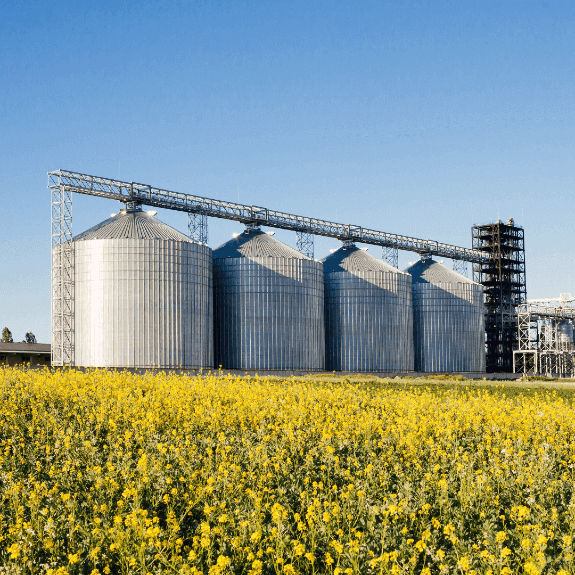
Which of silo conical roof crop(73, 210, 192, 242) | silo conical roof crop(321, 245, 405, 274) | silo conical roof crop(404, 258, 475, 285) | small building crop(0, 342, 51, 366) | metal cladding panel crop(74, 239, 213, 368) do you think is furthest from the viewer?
silo conical roof crop(404, 258, 475, 285)

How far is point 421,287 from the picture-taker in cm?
8338

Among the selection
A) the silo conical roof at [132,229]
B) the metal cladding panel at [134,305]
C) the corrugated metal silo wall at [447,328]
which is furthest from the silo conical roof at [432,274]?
the metal cladding panel at [134,305]

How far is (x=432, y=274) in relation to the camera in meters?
85.4

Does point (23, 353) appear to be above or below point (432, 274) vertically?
below

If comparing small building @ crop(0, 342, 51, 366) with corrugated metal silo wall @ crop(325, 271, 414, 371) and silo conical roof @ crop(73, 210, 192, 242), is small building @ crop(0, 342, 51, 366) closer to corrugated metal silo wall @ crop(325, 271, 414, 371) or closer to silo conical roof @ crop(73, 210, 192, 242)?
silo conical roof @ crop(73, 210, 192, 242)

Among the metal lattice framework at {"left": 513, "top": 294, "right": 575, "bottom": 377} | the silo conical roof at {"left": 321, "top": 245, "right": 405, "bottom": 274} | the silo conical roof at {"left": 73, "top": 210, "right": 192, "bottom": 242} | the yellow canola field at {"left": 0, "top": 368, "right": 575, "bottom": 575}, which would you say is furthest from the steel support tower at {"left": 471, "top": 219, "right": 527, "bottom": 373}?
the yellow canola field at {"left": 0, "top": 368, "right": 575, "bottom": 575}

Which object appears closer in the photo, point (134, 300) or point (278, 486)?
point (278, 486)

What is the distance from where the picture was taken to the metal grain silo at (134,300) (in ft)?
181

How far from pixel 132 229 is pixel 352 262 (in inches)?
1137

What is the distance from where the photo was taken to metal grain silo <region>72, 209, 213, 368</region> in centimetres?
5522

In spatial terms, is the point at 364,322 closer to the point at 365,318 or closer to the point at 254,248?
the point at 365,318

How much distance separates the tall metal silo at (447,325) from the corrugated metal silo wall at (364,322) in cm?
704

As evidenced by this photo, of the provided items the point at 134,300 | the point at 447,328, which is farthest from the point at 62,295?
the point at 447,328

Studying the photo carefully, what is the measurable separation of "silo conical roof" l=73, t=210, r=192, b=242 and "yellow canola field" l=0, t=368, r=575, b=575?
126 ft
